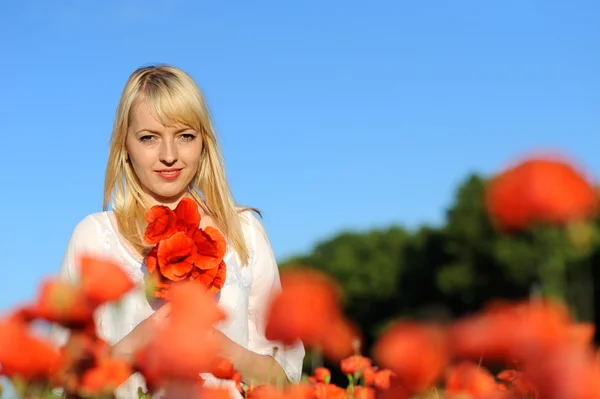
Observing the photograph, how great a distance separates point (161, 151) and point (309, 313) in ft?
9.31

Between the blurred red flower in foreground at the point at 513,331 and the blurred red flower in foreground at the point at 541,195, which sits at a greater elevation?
the blurred red flower in foreground at the point at 541,195

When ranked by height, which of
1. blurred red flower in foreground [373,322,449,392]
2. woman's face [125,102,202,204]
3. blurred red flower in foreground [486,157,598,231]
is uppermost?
woman's face [125,102,202,204]

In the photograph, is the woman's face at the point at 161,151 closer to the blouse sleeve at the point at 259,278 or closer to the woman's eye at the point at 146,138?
the woman's eye at the point at 146,138

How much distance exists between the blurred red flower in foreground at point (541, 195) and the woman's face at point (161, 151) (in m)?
2.88

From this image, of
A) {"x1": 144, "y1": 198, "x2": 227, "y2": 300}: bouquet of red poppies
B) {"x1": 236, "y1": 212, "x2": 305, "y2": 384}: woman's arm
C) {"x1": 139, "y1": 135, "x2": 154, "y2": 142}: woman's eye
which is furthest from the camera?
{"x1": 139, "y1": 135, "x2": 154, "y2": 142}: woman's eye

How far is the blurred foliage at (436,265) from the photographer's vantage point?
992 inches

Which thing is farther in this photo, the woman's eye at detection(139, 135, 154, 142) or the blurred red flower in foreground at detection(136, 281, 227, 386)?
the woman's eye at detection(139, 135, 154, 142)

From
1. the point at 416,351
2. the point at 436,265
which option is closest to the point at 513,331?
the point at 416,351

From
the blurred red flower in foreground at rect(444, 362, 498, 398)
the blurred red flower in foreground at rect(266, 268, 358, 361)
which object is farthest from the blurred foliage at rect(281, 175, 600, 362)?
the blurred red flower in foreground at rect(266, 268, 358, 361)

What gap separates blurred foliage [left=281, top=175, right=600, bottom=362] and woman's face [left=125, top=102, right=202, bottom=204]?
11.1m

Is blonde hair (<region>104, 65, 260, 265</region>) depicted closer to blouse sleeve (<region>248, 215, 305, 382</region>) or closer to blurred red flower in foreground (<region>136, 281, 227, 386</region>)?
blouse sleeve (<region>248, 215, 305, 382</region>)

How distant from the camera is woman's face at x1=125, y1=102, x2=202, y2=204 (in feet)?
13.0

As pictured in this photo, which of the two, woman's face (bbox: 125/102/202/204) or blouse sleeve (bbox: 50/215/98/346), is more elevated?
woman's face (bbox: 125/102/202/204)

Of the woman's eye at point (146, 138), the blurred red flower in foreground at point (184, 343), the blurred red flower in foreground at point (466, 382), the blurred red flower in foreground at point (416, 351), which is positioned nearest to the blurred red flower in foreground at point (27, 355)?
the blurred red flower in foreground at point (184, 343)
